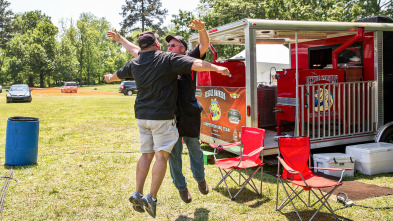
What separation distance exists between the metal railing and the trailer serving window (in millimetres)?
583

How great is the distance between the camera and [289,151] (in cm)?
464

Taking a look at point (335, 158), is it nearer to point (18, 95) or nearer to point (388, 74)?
point (388, 74)

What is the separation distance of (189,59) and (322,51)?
215 inches

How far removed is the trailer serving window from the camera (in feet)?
23.5

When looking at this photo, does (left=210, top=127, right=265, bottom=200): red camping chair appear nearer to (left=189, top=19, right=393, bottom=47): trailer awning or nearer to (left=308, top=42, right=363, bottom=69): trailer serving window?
(left=189, top=19, right=393, bottom=47): trailer awning

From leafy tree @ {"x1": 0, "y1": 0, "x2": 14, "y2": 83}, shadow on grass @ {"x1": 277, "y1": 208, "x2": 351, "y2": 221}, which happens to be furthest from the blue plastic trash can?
leafy tree @ {"x1": 0, "y1": 0, "x2": 14, "y2": 83}

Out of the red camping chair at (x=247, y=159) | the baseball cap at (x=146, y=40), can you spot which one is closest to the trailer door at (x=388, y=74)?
the red camping chair at (x=247, y=159)

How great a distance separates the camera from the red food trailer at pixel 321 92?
609 centimetres

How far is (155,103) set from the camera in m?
3.58

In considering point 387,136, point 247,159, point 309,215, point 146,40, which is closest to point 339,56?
point 387,136

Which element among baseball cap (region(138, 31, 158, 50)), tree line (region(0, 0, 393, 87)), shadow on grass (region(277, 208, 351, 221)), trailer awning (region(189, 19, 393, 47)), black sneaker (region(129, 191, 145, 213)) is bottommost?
shadow on grass (region(277, 208, 351, 221))

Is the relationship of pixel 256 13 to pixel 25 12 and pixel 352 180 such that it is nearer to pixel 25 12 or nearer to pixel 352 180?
pixel 352 180

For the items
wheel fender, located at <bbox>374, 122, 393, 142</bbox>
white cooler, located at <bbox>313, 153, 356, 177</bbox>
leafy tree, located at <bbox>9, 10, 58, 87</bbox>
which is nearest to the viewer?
white cooler, located at <bbox>313, 153, 356, 177</bbox>

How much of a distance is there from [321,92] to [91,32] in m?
69.3
